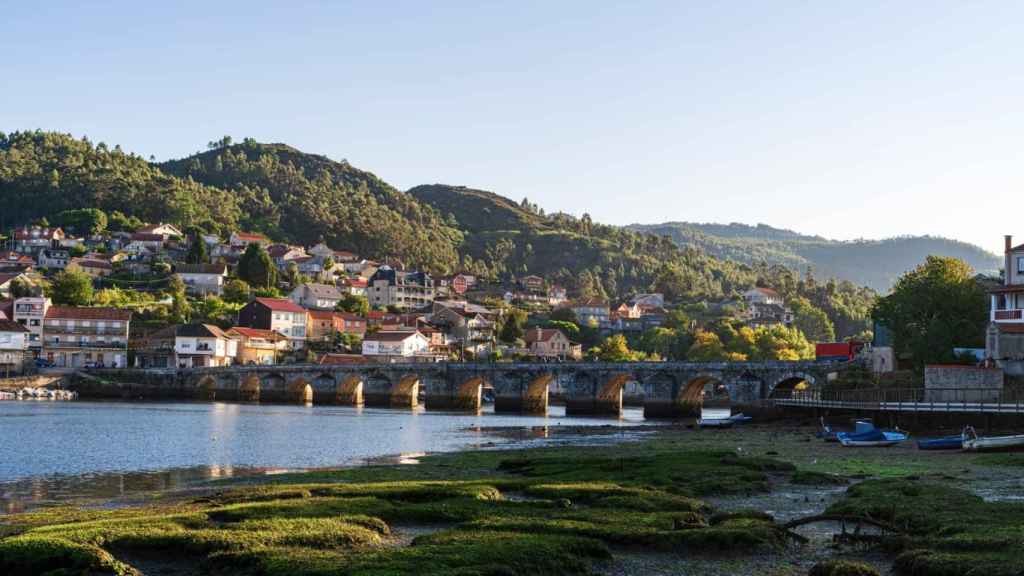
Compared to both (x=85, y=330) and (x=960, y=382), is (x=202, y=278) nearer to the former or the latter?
(x=85, y=330)

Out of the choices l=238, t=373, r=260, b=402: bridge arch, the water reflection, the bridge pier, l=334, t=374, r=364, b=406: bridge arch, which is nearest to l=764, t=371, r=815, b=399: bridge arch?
the bridge pier

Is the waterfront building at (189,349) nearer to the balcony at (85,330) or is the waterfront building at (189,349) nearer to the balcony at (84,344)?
the balcony at (84,344)

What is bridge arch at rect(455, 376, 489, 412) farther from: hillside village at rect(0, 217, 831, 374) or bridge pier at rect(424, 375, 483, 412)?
hillside village at rect(0, 217, 831, 374)

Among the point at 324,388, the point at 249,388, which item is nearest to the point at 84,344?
the point at 249,388

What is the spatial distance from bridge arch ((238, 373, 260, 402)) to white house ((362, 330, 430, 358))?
23.5 metres

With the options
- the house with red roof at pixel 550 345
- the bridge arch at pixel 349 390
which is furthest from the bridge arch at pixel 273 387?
the house with red roof at pixel 550 345

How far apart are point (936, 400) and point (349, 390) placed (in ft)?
269

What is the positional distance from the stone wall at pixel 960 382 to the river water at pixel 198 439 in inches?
806

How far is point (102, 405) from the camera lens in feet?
383

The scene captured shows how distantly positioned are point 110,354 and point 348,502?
12504cm

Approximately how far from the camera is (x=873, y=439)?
60688 mm

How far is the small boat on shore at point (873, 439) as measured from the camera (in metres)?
60.3

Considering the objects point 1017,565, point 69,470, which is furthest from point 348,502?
point 69,470

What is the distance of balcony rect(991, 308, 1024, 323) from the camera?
250ft
